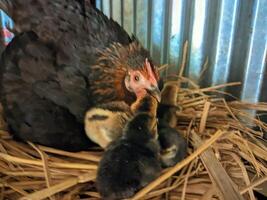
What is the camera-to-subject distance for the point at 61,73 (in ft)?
4.13

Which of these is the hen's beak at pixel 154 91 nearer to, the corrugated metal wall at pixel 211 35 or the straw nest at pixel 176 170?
the straw nest at pixel 176 170

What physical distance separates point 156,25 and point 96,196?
81 cm

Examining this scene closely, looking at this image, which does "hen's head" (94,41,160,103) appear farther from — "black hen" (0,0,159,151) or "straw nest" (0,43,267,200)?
"straw nest" (0,43,267,200)

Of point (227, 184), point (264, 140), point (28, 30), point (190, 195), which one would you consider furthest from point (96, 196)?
point (264, 140)

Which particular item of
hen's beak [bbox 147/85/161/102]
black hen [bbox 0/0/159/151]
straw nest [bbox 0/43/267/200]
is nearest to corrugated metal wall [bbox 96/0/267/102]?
straw nest [bbox 0/43/267/200]

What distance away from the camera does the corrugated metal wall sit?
1.49 m

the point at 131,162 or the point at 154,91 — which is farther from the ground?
the point at 154,91

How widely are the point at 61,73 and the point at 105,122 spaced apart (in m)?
0.22

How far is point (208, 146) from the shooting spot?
124 centimetres

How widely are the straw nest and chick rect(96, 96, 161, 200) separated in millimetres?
45

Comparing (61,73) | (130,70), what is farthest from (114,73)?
(61,73)

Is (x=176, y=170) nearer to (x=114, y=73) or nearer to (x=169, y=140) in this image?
(x=169, y=140)

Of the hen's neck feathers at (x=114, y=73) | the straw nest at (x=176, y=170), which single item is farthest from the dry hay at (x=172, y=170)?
the hen's neck feathers at (x=114, y=73)

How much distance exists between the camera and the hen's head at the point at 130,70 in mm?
1228
